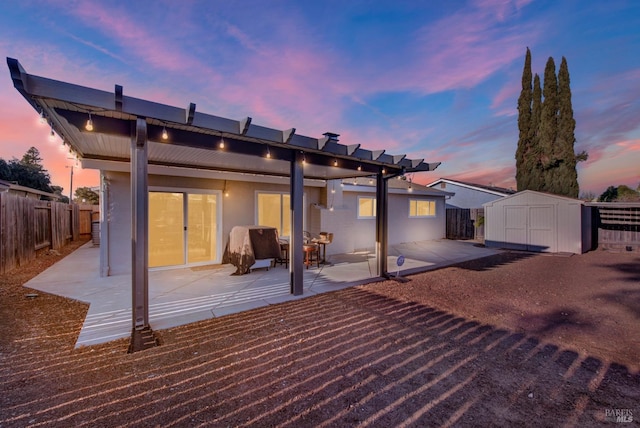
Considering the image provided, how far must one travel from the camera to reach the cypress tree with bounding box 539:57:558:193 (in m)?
17.2

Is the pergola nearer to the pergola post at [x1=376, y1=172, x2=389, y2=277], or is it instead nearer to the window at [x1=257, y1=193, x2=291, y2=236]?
the pergola post at [x1=376, y1=172, x2=389, y2=277]

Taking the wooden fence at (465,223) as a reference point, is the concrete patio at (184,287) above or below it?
below

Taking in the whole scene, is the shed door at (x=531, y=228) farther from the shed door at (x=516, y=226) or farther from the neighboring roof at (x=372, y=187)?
the neighboring roof at (x=372, y=187)

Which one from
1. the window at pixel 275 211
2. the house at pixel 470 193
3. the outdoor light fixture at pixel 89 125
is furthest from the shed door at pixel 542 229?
the outdoor light fixture at pixel 89 125

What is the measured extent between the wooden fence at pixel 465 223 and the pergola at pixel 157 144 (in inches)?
365

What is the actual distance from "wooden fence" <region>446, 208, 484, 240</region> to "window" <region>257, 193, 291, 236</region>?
9991 mm

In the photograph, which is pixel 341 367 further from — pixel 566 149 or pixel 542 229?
pixel 566 149

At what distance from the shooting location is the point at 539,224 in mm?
10719

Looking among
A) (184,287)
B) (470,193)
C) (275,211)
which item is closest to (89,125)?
(184,287)

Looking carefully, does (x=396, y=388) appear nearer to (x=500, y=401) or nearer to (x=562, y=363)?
(x=500, y=401)

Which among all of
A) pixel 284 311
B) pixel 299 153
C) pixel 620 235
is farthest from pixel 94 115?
pixel 620 235

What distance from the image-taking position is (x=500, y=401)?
6.91ft

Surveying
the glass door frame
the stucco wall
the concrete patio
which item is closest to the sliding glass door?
the glass door frame

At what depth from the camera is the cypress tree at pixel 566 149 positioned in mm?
16609
